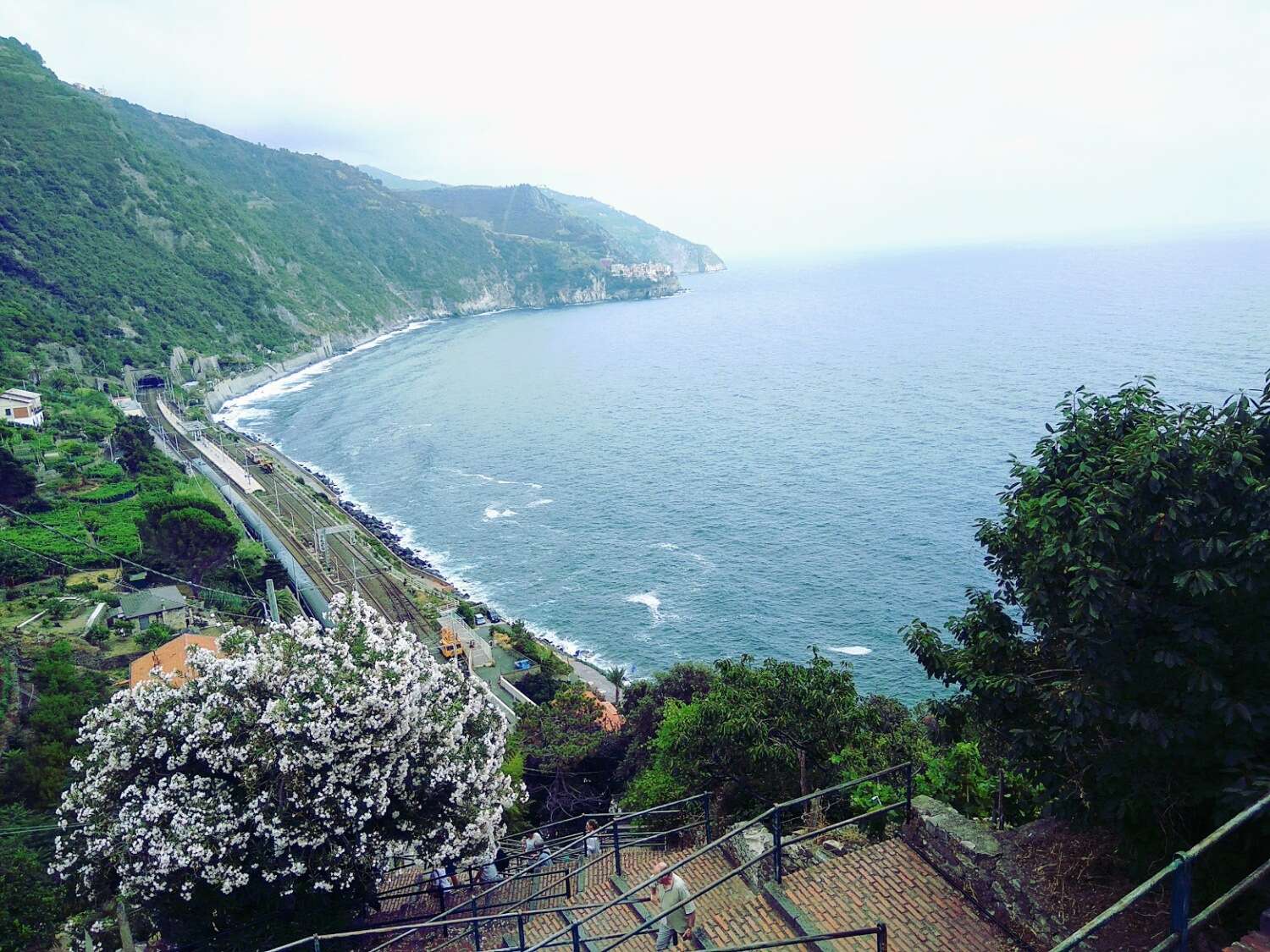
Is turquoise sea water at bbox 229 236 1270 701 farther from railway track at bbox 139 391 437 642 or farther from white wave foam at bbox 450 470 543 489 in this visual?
railway track at bbox 139 391 437 642

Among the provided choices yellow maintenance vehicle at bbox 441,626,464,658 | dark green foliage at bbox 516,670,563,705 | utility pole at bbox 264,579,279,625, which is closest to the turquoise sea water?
dark green foliage at bbox 516,670,563,705

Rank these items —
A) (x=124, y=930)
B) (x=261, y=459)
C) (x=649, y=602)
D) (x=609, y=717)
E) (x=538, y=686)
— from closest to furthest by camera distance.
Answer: (x=124, y=930) → (x=609, y=717) → (x=538, y=686) → (x=649, y=602) → (x=261, y=459)

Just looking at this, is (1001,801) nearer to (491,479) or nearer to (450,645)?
(450,645)

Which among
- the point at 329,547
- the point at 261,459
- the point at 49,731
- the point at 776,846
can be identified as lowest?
the point at 329,547

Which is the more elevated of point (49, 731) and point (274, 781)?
point (274, 781)

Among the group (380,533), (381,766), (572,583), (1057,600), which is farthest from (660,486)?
(1057,600)

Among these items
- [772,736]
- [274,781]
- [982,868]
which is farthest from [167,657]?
[982,868]

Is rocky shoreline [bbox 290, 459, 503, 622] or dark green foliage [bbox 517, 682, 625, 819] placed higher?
dark green foliage [bbox 517, 682, 625, 819]

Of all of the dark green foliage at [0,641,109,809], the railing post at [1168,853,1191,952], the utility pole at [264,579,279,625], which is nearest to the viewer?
the railing post at [1168,853,1191,952]

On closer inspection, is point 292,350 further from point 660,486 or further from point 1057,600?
point 1057,600
